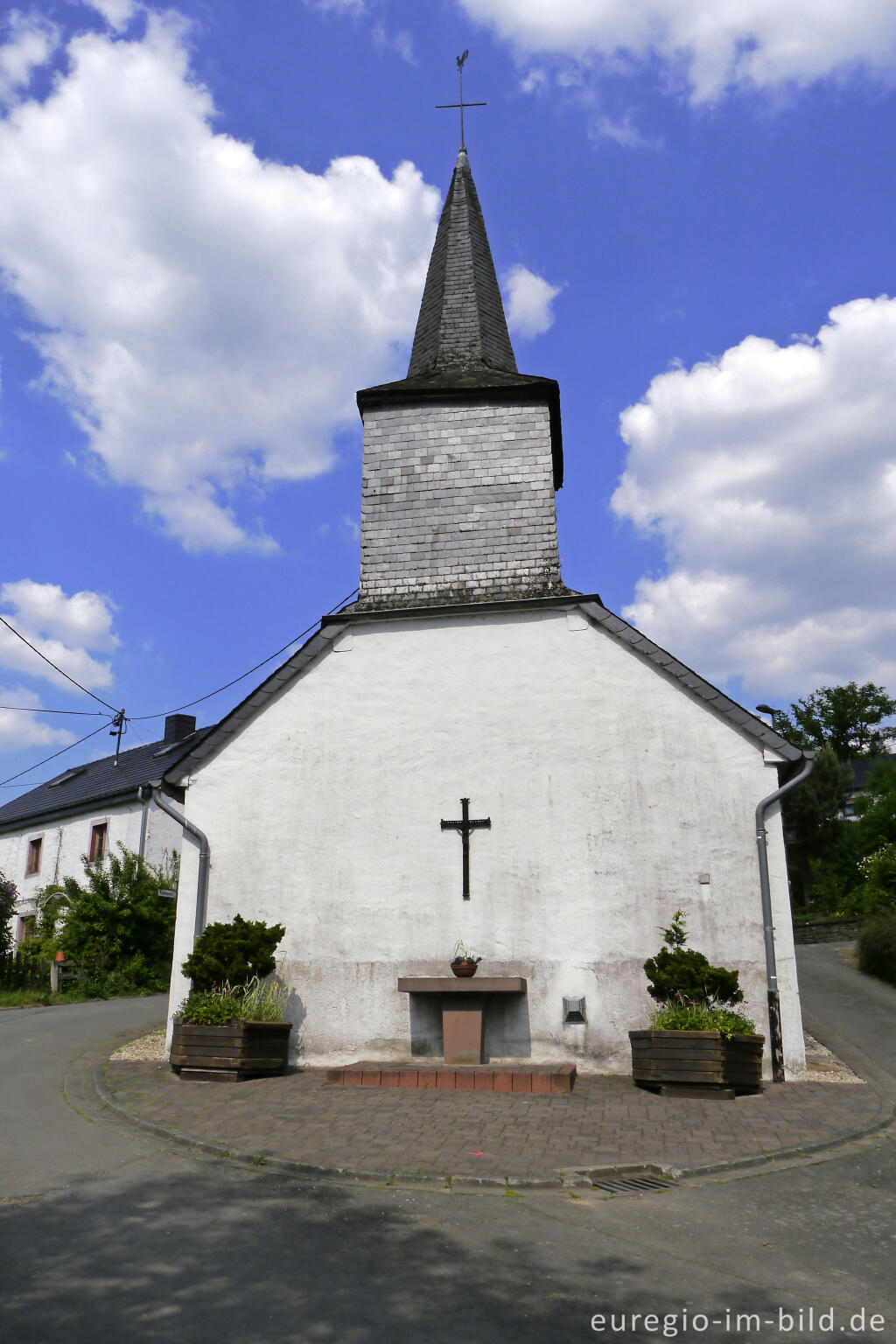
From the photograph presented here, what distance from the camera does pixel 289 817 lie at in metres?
11.1

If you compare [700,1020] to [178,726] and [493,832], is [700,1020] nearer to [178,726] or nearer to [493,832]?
[493,832]

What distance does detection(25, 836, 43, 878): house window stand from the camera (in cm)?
2859

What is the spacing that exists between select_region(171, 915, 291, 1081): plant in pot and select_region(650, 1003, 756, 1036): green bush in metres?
3.82

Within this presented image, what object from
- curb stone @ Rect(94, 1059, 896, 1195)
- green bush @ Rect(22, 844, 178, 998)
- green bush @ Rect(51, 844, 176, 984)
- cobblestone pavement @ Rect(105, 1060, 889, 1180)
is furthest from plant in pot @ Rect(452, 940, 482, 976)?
green bush @ Rect(51, 844, 176, 984)

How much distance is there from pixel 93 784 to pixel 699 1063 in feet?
80.9

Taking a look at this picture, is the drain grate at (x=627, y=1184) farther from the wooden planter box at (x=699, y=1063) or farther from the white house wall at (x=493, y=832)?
the white house wall at (x=493, y=832)

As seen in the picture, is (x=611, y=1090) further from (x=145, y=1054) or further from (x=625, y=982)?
(x=145, y=1054)

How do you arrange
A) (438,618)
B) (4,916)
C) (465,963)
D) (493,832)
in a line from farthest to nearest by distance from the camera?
1. (4,916)
2. (438,618)
3. (493,832)
4. (465,963)

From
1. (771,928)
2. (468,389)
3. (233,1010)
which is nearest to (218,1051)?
(233,1010)

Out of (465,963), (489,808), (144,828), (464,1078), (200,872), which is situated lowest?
(464,1078)

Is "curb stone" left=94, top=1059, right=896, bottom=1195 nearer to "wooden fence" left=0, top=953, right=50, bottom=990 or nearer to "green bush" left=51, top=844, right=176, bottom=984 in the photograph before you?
"wooden fence" left=0, top=953, right=50, bottom=990

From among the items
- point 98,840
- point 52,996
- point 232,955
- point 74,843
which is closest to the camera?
point 232,955

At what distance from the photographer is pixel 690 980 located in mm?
9305

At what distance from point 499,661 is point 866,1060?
6.08m
